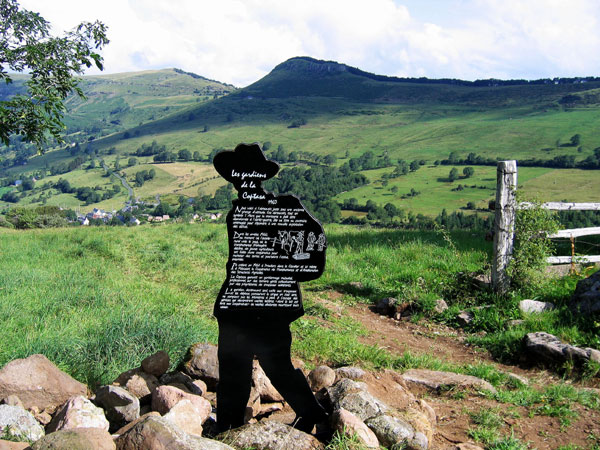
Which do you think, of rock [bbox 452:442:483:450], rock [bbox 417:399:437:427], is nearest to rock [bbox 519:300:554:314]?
rock [bbox 417:399:437:427]

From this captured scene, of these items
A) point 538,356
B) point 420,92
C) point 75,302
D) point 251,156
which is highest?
point 420,92

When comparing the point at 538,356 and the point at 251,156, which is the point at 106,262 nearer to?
the point at 251,156

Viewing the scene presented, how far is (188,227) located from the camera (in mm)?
16938

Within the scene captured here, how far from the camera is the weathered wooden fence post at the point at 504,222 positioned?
8.70 meters

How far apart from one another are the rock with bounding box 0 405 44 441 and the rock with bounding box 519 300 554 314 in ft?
23.8

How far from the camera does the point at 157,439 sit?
11.0ft

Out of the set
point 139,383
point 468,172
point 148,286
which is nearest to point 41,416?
point 139,383

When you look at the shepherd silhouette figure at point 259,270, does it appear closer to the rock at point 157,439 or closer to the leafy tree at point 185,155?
the rock at point 157,439

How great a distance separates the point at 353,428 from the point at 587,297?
18.0 feet

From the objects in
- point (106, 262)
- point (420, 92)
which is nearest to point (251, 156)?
point (106, 262)

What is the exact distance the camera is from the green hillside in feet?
229

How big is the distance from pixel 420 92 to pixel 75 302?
199 m

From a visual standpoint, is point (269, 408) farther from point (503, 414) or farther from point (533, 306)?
point (533, 306)

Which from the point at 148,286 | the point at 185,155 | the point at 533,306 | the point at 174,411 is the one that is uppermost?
the point at 185,155
